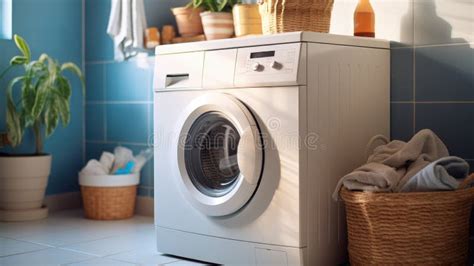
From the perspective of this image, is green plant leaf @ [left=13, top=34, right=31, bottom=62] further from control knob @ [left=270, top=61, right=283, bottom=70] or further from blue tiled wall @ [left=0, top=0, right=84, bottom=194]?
control knob @ [left=270, top=61, right=283, bottom=70]

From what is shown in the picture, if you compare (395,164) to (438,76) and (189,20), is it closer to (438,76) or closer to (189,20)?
(438,76)

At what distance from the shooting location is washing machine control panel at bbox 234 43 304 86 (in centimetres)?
216

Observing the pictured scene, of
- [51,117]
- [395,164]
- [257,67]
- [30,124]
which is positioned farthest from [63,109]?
[395,164]

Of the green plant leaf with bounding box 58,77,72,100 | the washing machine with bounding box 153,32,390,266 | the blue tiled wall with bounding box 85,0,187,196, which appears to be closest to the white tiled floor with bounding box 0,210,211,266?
the washing machine with bounding box 153,32,390,266

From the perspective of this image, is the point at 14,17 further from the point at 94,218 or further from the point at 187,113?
the point at 187,113

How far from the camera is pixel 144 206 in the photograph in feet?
11.4

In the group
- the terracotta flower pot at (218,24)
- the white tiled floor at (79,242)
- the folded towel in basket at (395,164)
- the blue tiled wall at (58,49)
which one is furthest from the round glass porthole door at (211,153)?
the blue tiled wall at (58,49)

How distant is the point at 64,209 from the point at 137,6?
1190mm

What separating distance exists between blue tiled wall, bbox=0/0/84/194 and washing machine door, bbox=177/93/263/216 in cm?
134

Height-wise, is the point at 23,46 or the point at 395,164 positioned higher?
the point at 23,46

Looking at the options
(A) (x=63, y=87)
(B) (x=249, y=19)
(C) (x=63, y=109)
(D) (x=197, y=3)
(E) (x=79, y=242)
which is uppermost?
(D) (x=197, y=3)

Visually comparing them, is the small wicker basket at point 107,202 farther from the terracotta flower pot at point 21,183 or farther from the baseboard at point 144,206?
the terracotta flower pot at point 21,183

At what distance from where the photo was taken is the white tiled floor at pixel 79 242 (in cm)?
248

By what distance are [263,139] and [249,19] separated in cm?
76
